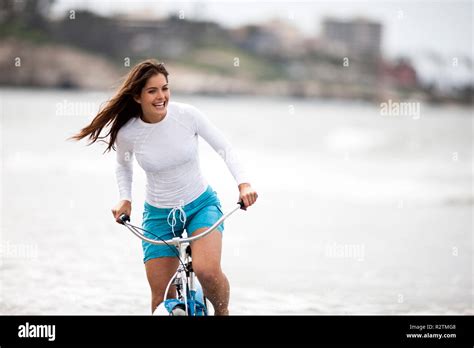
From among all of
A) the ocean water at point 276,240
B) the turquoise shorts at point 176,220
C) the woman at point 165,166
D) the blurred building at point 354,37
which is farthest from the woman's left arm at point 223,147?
the blurred building at point 354,37

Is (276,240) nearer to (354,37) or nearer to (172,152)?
(172,152)

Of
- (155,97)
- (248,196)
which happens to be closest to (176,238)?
(248,196)

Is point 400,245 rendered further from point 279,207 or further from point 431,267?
point 279,207

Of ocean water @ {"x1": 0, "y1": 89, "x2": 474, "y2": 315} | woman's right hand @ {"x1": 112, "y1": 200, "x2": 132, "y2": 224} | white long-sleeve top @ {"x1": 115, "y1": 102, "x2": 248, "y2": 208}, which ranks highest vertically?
white long-sleeve top @ {"x1": 115, "y1": 102, "x2": 248, "y2": 208}

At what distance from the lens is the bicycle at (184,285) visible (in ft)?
15.1

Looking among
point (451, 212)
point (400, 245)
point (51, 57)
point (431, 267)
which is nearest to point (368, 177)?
point (451, 212)

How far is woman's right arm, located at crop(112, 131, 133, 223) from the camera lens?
477cm

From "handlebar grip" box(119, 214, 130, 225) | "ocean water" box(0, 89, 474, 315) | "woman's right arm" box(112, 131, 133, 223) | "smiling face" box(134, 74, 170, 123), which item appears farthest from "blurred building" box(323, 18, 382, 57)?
"handlebar grip" box(119, 214, 130, 225)

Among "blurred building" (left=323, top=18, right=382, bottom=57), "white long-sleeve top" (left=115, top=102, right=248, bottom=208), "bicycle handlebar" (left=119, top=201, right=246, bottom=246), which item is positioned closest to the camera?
"bicycle handlebar" (left=119, top=201, right=246, bottom=246)

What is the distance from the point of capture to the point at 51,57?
3871 inches

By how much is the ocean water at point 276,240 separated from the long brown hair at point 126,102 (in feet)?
7.76

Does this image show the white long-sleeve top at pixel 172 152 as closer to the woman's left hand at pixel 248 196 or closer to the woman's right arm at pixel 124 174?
the woman's right arm at pixel 124 174

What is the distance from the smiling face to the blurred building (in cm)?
12371

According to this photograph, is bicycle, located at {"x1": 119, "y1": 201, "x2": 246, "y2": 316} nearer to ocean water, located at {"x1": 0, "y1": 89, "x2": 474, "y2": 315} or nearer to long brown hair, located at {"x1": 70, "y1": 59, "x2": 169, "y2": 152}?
A: long brown hair, located at {"x1": 70, "y1": 59, "x2": 169, "y2": 152}
